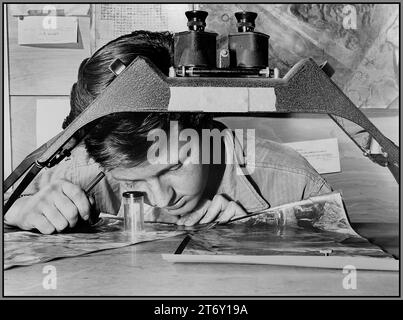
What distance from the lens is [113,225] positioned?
63.5 inches

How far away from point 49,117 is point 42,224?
274mm

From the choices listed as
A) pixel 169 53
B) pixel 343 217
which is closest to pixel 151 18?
pixel 169 53

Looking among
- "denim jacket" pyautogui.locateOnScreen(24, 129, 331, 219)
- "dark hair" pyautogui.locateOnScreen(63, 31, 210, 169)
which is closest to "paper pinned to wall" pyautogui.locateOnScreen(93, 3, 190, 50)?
"dark hair" pyautogui.locateOnScreen(63, 31, 210, 169)

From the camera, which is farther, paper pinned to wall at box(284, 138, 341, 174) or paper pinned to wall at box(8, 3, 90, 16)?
paper pinned to wall at box(284, 138, 341, 174)

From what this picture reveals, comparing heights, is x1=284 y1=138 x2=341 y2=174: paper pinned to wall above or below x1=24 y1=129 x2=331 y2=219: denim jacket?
above

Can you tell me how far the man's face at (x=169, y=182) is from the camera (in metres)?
A: 1.59

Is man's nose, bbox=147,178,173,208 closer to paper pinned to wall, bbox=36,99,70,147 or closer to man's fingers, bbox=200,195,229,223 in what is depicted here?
man's fingers, bbox=200,195,229,223

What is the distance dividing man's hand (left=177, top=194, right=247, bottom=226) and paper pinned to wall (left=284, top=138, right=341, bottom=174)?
0.22m

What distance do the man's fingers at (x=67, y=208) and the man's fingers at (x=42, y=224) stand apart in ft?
0.14

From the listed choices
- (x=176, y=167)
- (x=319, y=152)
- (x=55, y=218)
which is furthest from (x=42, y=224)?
(x=319, y=152)

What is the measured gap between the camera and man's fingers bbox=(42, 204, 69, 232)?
155cm

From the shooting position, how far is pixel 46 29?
5.04 feet
